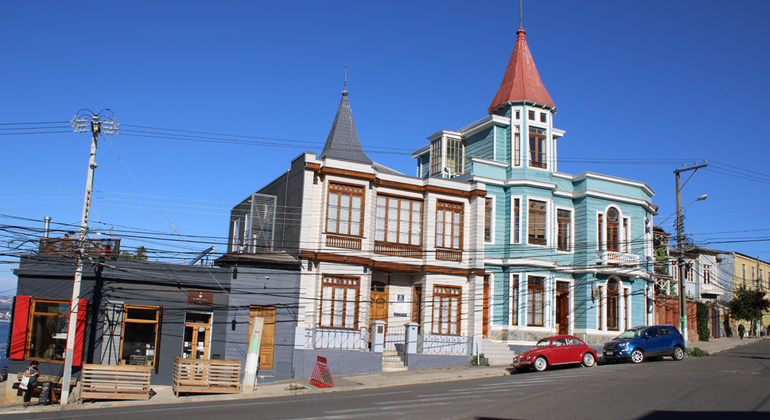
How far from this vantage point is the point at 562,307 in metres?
32.0

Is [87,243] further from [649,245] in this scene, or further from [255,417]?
[649,245]

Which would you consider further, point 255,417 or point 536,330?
point 536,330

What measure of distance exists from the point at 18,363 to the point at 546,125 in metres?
26.9

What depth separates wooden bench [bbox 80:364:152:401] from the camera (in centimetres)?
1947

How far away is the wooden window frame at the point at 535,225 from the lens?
102 ft

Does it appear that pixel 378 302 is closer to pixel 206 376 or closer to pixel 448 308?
pixel 448 308

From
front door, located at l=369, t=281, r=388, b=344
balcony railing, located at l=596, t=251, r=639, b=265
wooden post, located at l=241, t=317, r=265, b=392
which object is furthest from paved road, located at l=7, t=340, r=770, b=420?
balcony railing, located at l=596, t=251, r=639, b=265

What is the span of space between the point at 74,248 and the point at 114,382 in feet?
17.3

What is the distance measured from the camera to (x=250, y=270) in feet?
81.9

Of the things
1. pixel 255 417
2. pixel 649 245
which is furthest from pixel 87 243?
pixel 649 245

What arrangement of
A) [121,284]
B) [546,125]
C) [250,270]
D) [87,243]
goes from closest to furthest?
[87,243], [121,284], [250,270], [546,125]

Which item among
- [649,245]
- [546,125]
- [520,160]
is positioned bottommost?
[649,245]

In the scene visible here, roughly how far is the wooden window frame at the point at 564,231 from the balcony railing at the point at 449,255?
639cm

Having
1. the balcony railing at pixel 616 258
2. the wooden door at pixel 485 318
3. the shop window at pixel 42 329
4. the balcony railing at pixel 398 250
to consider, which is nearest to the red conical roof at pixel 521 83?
the balcony railing at pixel 616 258
